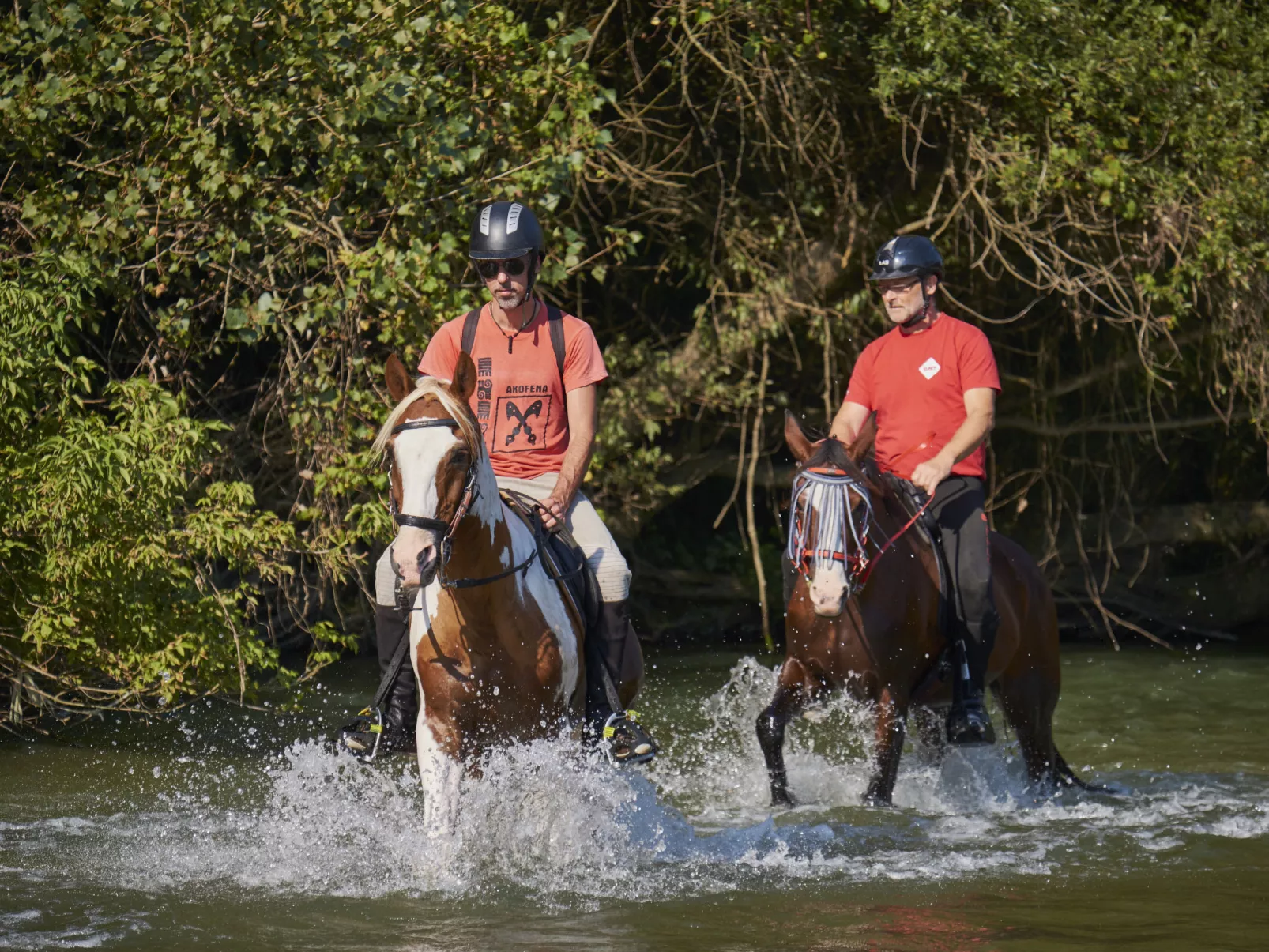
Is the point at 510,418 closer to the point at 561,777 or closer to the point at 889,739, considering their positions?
the point at 561,777

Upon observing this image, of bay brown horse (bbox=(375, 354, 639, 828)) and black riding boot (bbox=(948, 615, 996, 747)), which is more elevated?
bay brown horse (bbox=(375, 354, 639, 828))

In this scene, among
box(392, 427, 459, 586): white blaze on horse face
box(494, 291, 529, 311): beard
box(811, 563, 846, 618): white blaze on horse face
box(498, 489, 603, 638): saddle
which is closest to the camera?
box(392, 427, 459, 586): white blaze on horse face

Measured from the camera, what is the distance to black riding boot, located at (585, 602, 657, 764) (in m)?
6.36

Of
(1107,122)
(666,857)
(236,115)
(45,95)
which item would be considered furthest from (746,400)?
(666,857)

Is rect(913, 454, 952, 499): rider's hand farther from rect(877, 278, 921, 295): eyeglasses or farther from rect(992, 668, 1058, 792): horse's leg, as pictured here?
rect(992, 668, 1058, 792): horse's leg

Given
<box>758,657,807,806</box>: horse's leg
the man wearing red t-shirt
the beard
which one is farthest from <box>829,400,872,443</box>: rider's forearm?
the beard

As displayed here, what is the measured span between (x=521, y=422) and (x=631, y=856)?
1716 millimetres

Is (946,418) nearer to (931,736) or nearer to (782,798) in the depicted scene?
(931,736)

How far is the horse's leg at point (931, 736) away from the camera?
7.88 meters

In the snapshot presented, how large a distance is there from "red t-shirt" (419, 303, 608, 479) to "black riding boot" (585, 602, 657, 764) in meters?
0.63

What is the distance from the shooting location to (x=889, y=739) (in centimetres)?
750

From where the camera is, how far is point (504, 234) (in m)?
6.29

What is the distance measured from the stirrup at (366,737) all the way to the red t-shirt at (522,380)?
105 cm

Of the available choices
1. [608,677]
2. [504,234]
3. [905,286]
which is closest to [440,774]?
[608,677]
